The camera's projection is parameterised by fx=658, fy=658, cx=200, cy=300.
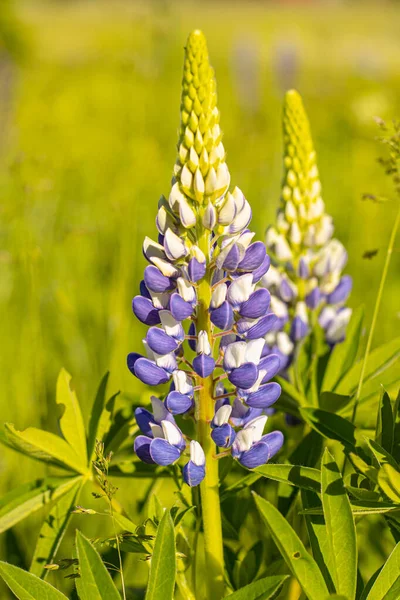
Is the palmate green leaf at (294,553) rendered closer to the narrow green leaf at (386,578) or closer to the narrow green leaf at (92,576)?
the narrow green leaf at (386,578)

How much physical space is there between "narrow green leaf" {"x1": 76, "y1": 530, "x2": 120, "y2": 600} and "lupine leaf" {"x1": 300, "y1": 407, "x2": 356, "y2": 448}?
0.48 metres

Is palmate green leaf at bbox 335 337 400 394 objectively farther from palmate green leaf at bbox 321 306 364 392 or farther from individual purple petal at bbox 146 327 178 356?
individual purple petal at bbox 146 327 178 356

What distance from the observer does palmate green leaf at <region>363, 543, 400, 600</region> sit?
1038 millimetres

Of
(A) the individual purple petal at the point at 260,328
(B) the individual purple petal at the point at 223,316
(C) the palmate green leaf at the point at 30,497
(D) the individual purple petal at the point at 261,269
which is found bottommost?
(C) the palmate green leaf at the point at 30,497

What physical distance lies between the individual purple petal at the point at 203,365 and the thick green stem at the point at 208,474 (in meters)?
0.07

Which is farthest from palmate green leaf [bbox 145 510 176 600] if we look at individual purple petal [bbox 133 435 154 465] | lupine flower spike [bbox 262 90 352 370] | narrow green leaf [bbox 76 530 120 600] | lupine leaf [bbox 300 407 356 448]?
lupine flower spike [bbox 262 90 352 370]

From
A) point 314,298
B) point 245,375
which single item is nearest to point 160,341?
point 245,375

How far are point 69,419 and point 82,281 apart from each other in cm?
228

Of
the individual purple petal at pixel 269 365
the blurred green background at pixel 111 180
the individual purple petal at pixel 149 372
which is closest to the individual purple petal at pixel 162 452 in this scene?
the individual purple petal at pixel 149 372

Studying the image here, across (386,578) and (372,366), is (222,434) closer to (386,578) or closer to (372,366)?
(386,578)

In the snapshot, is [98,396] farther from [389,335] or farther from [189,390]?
[389,335]

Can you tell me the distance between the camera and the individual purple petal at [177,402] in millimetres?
1153

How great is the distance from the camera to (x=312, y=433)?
151cm

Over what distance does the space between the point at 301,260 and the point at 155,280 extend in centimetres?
74
